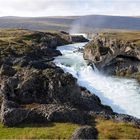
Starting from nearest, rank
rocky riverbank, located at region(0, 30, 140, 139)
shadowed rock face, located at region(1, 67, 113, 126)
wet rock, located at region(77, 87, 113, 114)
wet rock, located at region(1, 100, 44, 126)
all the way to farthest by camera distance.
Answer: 1. wet rock, located at region(1, 100, 44, 126)
2. rocky riverbank, located at region(0, 30, 140, 139)
3. shadowed rock face, located at region(1, 67, 113, 126)
4. wet rock, located at region(77, 87, 113, 114)

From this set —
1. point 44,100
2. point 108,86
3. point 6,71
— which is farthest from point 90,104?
point 108,86

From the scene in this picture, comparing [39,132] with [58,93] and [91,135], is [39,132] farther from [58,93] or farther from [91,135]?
[58,93]

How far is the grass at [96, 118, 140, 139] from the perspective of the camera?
137 feet

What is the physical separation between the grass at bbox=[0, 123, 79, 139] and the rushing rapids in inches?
876

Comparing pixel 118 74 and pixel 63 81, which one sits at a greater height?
pixel 63 81

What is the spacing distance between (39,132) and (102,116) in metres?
10.2

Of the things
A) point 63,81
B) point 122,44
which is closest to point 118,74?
point 122,44

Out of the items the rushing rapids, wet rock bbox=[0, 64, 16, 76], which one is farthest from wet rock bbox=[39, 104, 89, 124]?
A: wet rock bbox=[0, 64, 16, 76]

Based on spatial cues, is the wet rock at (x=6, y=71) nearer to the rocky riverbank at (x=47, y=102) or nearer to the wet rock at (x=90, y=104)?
the rocky riverbank at (x=47, y=102)

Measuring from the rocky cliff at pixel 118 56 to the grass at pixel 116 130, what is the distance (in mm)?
49845

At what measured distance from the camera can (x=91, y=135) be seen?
40.8 metres

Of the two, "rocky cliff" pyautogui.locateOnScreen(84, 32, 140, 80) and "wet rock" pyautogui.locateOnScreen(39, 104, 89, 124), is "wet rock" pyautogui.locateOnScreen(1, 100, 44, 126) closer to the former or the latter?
"wet rock" pyautogui.locateOnScreen(39, 104, 89, 124)

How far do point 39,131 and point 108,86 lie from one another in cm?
4499

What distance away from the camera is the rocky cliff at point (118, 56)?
100312mm
